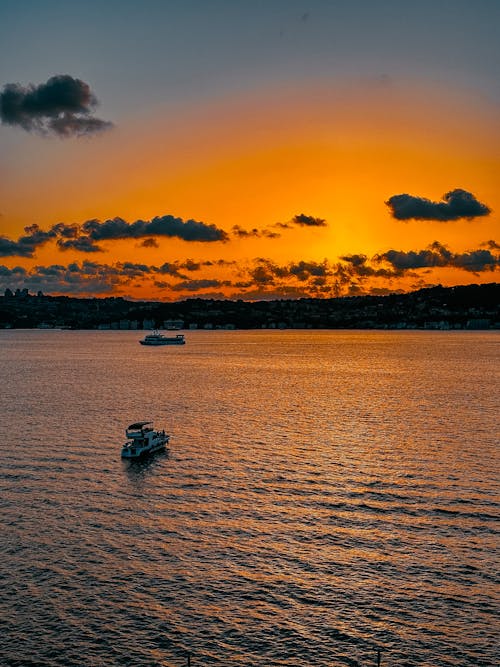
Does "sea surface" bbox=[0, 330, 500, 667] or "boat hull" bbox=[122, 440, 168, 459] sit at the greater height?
"boat hull" bbox=[122, 440, 168, 459]

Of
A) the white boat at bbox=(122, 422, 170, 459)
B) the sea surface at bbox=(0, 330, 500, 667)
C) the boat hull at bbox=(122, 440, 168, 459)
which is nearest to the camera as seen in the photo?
the sea surface at bbox=(0, 330, 500, 667)

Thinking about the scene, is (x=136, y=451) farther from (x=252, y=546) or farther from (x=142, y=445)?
(x=252, y=546)

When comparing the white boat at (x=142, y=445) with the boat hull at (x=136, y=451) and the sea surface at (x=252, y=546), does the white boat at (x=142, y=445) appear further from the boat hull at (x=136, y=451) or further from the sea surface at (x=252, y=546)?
the sea surface at (x=252, y=546)

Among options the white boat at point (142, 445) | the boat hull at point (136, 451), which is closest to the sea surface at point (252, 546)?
the boat hull at point (136, 451)

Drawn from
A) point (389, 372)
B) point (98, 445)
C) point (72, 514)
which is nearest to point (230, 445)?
point (98, 445)

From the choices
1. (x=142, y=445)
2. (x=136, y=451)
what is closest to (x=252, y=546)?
(x=136, y=451)

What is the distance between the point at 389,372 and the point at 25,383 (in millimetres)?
108626

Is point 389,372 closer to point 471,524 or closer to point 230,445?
point 230,445

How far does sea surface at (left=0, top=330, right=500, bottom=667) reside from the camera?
107ft

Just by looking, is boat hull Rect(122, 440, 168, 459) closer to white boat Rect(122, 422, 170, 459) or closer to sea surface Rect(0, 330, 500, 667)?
white boat Rect(122, 422, 170, 459)

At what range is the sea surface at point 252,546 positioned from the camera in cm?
3266

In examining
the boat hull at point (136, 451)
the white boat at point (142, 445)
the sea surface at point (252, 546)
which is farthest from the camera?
the white boat at point (142, 445)

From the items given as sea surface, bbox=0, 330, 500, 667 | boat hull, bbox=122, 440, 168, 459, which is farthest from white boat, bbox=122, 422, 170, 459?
sea surface, bbox=0, 330, 500, 667

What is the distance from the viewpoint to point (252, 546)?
4453cm
